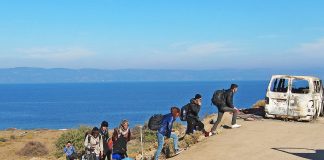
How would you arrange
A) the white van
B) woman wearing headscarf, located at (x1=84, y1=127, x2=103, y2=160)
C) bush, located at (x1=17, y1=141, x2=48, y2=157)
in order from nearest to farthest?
1. woman wearing headscarf, located at (x1=84, y1=127, x2=103, y2=160)
2. the white van
3. bush, located at (x1=17, y1=141, x2=48, y2=157)

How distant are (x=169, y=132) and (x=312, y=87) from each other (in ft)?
27.7

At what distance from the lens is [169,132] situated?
44.7 feet

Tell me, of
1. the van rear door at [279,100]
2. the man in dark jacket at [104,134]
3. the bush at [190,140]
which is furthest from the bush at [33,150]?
the man in dark jacket at [104,134]

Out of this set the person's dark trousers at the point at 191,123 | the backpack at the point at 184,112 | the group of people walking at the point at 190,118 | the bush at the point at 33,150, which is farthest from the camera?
the bush at the point at 33,150

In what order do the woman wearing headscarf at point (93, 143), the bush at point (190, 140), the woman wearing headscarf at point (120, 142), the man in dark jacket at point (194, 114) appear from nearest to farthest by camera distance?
1. the woman wearing headscarf at point (93, 143)
2. the woman wearing headscarf at point (120, 142)
3. the man in dark jacket at point (194, 114)
4. the bush at point (190, 140)

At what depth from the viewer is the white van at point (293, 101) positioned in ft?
65.0

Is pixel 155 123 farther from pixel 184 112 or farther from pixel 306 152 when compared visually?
pixel 306 152

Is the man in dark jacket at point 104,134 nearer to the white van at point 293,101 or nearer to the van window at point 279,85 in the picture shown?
the white van at point 293,101

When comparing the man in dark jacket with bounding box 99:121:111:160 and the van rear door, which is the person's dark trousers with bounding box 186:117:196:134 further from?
the van rear door

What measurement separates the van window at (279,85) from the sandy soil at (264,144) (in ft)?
7.35

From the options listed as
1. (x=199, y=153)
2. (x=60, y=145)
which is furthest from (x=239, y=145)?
(x=60, y=145)

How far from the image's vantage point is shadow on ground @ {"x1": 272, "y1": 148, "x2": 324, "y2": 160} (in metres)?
13.4

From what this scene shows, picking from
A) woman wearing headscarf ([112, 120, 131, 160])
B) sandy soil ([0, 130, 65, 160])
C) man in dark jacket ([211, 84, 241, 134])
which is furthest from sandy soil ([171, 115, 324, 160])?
sandy soil ([0, 130, 65, 160])

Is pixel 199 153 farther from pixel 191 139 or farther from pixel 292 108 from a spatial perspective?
pixel 292 108
